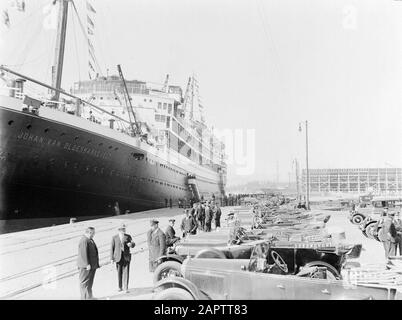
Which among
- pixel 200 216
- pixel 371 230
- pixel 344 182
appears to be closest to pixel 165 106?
pixel 200 216

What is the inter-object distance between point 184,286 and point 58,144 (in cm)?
1119

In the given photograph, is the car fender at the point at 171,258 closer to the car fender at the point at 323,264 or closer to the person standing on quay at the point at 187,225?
the car fender at the point at 323,264

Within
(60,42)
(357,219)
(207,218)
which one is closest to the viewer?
(207,218)

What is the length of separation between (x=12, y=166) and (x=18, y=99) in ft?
7.30

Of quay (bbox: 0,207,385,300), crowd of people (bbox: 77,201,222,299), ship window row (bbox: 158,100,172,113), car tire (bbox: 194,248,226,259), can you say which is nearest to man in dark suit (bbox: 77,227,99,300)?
crowd of people (bbox: 77,201,222,299)

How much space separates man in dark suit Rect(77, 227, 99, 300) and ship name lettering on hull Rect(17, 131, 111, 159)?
29.3ft

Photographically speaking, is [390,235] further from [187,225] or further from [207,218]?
[207,218]

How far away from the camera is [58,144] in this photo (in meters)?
14.8

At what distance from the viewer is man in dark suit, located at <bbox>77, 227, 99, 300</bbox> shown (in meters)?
5.76

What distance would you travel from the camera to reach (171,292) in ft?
16.4

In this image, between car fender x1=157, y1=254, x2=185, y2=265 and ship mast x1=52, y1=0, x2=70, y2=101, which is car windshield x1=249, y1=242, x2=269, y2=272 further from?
ship mast x1=52, y1=0, x2=70, y2=101

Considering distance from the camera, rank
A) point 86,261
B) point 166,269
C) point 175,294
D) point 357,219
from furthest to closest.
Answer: point 357,219 → point 166,269 → point 86,261 → point 175,294
